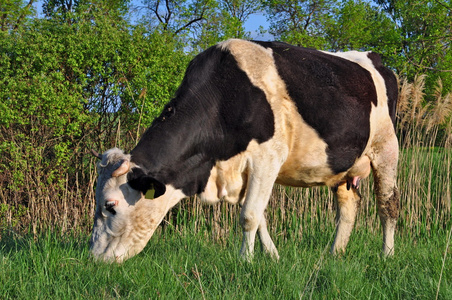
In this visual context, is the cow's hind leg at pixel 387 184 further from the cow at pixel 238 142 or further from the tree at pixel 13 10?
the tree at pixel 13 10

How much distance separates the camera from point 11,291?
3.87 metres

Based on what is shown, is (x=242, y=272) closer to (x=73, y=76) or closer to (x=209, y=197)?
(x=209, y=197)

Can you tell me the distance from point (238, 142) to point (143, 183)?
0.96 meters

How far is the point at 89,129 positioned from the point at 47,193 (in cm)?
117

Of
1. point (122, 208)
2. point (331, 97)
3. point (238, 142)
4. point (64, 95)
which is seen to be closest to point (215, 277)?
point (122, 208)

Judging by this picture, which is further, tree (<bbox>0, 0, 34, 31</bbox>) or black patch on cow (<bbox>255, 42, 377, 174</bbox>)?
tree (<bbox>0, 0, 34, 31</bbox>)

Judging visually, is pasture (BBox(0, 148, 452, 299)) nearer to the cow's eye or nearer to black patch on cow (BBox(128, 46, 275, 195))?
the cow's eye

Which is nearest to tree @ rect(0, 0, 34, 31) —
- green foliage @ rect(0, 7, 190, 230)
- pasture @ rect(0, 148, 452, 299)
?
green foliage @ rect(0, 7, 190, 230)

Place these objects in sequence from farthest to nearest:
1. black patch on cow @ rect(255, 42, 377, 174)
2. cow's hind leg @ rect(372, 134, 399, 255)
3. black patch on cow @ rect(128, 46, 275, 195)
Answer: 1. cow's hind leg @ rect(372, 134, 399, 255)
2. black patch on cow @ rect(255, 42, 377, 174)
3. black patch on cow @ rect(128, 46, 275, 195)

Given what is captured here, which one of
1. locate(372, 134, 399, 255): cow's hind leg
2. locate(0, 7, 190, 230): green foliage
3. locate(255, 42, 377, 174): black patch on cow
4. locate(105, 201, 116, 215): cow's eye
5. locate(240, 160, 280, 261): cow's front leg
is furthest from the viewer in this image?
locate(0, 7, 190, 230): green foliage

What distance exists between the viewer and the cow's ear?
4.31 meters

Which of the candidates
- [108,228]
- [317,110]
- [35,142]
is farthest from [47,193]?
[317,110]

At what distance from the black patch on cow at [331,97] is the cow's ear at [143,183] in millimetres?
1646

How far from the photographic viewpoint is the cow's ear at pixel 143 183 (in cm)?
431
